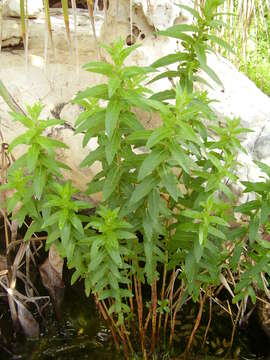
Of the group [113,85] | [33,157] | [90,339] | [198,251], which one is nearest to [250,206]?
[198,251]

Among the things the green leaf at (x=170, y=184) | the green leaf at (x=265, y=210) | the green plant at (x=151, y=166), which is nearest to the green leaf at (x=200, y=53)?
the green plant at (x=151, y=166)

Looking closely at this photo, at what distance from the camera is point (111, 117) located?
5.51 ft

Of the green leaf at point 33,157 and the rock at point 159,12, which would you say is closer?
the green leaf at point 33,157

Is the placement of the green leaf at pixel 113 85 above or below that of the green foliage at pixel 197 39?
below

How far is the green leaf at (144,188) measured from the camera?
1802 millimetres

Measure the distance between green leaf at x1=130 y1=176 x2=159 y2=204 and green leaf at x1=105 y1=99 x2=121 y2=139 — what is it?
0.81 ft

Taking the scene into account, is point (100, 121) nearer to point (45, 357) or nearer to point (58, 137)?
point (58, 137)

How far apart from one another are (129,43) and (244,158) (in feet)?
3.25

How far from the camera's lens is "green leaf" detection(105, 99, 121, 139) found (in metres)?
1.67

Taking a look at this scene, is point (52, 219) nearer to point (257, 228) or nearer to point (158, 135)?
point (158, 135)

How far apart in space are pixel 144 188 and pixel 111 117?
12.5 inches

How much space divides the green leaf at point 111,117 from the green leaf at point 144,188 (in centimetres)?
25

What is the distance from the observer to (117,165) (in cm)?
198

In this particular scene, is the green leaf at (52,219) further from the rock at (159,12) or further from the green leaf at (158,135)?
the rock at (159,12)
